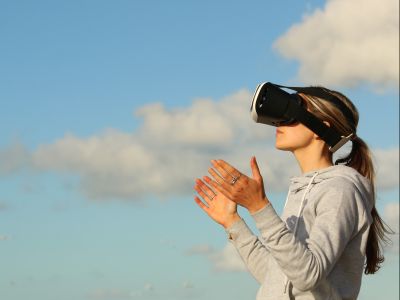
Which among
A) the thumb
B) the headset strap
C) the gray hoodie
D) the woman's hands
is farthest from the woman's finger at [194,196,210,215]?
the thumb

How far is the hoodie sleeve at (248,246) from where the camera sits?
22.4 feet

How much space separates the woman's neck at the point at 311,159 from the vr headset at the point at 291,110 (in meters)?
0.10

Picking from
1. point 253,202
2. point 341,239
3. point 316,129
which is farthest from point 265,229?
point 316,129

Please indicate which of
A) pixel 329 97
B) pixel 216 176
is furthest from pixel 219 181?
pixel 329 97

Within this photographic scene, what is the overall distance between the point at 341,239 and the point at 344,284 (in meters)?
0.49

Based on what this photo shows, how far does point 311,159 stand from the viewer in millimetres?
6250

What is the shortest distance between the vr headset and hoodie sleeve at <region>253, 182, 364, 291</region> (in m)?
0.51

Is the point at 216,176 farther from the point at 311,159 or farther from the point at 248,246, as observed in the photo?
the point at 248,246

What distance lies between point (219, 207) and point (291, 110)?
1.18 metres

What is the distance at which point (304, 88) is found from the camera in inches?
256

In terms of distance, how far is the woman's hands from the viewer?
6875mm

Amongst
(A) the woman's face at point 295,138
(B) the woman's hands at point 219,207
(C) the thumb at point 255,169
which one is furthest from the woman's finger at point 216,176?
(B) the woman's hands at point 219,207

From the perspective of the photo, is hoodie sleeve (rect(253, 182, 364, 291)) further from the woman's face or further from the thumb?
the woman's face

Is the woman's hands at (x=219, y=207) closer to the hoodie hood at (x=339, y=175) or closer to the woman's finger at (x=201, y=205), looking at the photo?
the woman's finger at (x=201, y=205)
